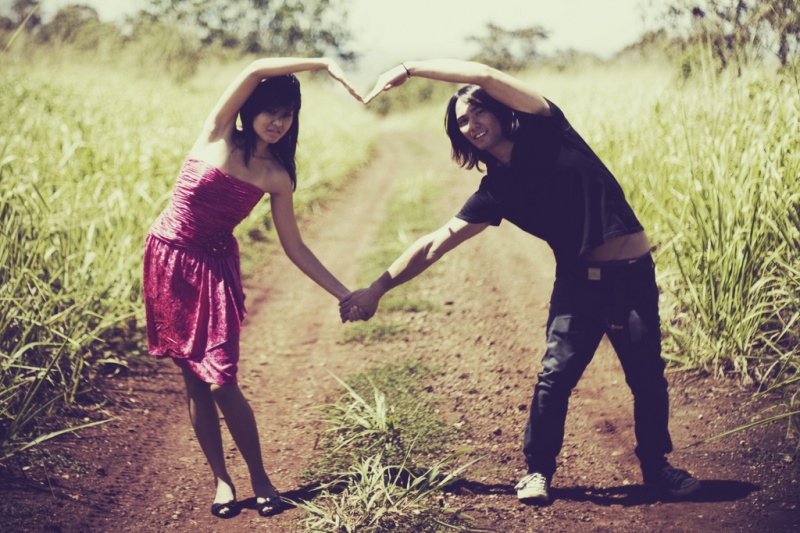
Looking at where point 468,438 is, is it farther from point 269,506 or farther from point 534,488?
point 269,506

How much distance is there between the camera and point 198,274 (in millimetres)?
2609

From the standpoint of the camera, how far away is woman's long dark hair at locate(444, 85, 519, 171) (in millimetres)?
2482

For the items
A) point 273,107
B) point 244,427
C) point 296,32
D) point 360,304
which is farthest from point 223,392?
point 296,32

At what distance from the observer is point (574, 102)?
9.77 metres

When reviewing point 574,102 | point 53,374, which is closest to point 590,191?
point 53,374

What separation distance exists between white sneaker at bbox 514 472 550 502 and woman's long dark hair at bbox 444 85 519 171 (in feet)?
4.13

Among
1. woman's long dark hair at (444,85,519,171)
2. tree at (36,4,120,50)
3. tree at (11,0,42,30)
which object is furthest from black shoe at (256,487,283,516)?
tree at (36,4,120,50)

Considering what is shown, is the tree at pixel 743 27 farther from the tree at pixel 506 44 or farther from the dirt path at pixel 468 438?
the tree at pixel 506 44

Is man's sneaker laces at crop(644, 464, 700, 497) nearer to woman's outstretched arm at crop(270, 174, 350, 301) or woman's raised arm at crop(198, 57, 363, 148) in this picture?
woman's outstretched arm at crop(270, 174, 350, 301)

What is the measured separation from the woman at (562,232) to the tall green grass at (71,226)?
206cm

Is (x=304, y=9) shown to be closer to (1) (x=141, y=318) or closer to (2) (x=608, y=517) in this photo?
(1) (x=141, y=318)

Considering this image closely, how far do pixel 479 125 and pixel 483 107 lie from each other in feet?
0.21

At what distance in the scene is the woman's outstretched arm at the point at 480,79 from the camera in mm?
2336

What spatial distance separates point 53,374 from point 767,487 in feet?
10.8
